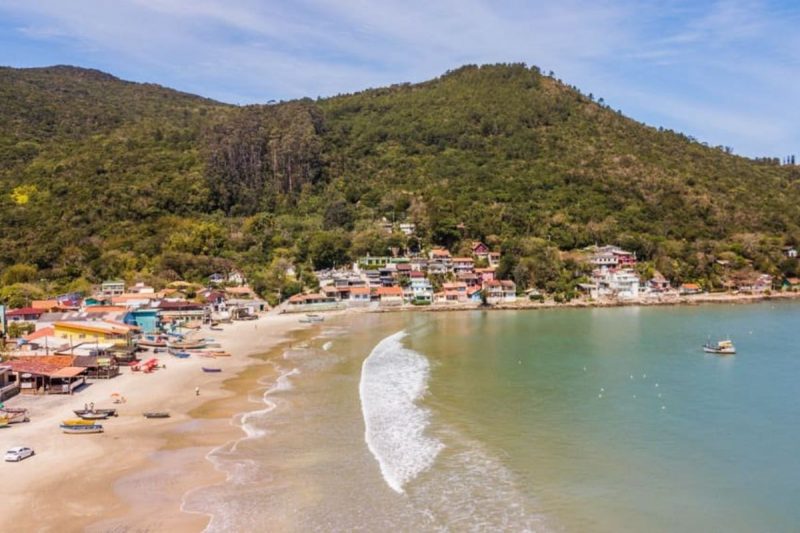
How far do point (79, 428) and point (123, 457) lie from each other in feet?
11.3

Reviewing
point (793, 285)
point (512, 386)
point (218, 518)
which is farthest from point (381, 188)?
point (218, 518)

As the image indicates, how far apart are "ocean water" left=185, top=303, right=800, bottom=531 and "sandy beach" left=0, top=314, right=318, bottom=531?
965mm

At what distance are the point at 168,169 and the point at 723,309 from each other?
7026 cm

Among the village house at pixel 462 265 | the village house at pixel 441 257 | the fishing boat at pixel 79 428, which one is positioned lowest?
the fishing boat at pixel 79 428

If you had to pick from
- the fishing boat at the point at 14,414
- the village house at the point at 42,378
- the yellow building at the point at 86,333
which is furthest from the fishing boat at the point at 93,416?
the yellow building at the point at 86,333

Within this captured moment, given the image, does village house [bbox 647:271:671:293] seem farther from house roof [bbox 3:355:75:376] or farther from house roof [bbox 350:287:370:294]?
house roof [bbox 3:355:75:376]

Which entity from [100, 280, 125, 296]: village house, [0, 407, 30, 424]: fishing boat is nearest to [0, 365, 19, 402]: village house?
[0, 407, 30, 424]: fishing boat

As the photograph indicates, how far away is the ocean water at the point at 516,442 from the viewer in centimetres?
1678

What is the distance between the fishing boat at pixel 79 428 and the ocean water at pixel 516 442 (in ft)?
16.9

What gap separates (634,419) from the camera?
2536 cm

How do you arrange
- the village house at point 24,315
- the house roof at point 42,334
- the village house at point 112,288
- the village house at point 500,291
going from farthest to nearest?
the village house at point 500,291
the village house at point 112,288
the village house at point 24,315
the house roof at point 42,334

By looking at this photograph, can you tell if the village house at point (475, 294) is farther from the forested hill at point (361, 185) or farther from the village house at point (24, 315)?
the village house at point (24, 315)

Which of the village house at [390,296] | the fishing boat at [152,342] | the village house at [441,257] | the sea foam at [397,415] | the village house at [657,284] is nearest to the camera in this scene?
the sea foam at [397,415]

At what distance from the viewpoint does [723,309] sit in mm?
64625
